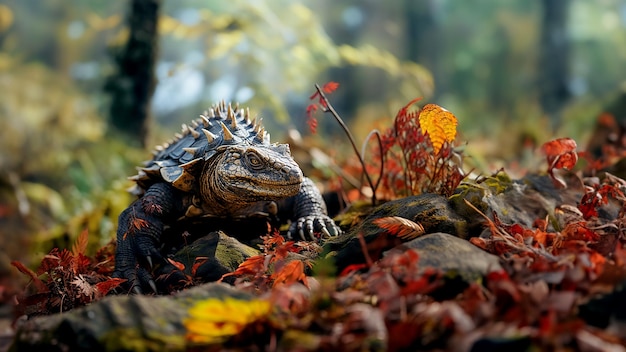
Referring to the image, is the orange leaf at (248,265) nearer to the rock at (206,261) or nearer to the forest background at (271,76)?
the rock at (206,261)

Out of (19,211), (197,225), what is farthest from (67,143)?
(197,225)

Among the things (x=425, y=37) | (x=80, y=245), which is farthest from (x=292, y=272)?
(x=425, y=37)

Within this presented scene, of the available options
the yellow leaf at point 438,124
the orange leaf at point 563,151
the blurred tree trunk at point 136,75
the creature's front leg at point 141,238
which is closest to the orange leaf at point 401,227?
the yellow leaf at point 438,124

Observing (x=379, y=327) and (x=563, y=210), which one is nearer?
(x=379, y=327)

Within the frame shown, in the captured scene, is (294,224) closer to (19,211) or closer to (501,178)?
(501,178)

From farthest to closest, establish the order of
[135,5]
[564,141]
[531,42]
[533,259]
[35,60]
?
[531,42], [35,60], [135,5], [564,141], [533,259]

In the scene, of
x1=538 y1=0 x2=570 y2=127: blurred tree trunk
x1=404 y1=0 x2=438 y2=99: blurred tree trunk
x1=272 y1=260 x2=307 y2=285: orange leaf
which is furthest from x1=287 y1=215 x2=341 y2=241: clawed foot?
x1=404 y1=0 x2=438 y2=99: blurred tree trunk

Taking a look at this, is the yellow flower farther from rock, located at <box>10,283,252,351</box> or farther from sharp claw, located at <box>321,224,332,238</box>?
sharp claw, located at <box>321,224,332,238</box>

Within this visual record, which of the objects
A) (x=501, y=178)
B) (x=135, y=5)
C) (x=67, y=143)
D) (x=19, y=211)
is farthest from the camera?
(x=67, y=143)
